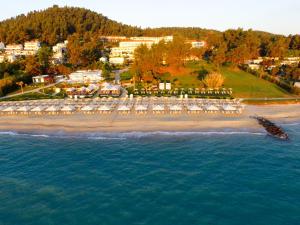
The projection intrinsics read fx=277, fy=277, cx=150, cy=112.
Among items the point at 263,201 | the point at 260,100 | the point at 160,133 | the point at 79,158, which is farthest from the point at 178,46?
the point at 263,201

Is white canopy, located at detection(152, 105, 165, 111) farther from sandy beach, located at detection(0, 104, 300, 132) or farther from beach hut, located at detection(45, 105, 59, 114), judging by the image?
beach hut, located at detection(45, 105, 59, 114)

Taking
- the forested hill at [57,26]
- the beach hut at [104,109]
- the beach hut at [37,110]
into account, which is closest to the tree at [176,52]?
the beach hut at [104,109]

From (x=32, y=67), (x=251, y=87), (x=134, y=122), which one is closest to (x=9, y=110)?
(x=134, y=122)

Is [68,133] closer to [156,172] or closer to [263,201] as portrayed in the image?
[156,172]

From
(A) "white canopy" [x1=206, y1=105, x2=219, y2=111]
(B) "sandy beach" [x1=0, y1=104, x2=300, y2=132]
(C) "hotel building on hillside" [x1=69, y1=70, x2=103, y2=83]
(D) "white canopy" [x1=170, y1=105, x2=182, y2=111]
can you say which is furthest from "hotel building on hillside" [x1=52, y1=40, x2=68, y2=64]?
(A) "white canopy" [x1=206, y1=105, x2=219, y2=111]

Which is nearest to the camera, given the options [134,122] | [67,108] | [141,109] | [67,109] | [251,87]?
[134,122]

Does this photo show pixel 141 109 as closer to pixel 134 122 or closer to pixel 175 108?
pixel 134 122

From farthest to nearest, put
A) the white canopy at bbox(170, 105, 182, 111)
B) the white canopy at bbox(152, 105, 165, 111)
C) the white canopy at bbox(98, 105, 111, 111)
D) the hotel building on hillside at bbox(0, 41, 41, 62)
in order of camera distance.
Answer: the hotel building on hillside at bbox(0, 41, 41, 62)
the white canopy at bbox(98, 105, 111, 111)
the white canopy at bbox(152, 105, 165, 111)
the white canopy at bbox(170, 105, 182, 111)
